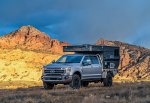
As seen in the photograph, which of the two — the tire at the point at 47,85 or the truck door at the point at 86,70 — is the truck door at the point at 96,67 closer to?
the truck door at the point at 86,70

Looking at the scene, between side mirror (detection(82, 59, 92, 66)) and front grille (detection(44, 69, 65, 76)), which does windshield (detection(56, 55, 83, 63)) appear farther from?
front grille (detection(44, 69, 65, 76))

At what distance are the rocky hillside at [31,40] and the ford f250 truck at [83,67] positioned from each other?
84732 mm

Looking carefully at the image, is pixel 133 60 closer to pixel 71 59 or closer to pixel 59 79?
pixel 71 59

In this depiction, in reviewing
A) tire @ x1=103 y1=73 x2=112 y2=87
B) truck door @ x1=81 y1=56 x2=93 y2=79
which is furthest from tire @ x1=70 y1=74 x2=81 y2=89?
tire @ x1=103 y1=73 x2=112 y2=87

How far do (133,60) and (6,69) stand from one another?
128 ft

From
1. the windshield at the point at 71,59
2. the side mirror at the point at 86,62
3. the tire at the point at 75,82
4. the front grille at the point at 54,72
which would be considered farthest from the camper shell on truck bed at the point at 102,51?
the front grille at the point at 54,72

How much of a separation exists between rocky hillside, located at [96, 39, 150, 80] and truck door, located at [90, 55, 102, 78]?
6812 centimetres

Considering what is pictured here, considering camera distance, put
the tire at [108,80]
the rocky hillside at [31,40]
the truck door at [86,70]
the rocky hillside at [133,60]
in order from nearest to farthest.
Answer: the truck door at [86,70], the tire at [108,80], the rocky hillside at [133,60], the rocky hillside at [31,40]

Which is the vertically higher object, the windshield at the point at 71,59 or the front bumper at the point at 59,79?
the windshield at the point at 71,59

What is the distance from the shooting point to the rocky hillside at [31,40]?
118m

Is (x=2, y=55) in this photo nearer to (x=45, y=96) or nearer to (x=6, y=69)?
(x=6, y=69)

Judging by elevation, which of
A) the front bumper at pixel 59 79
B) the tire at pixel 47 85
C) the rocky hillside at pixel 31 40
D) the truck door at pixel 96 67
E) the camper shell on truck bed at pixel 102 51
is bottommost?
the tire at pixel 47 85

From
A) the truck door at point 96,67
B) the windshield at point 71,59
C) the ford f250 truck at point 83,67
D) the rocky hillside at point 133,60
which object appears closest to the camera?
the ford f250 truck at point 83,67

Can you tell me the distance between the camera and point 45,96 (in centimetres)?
1989
